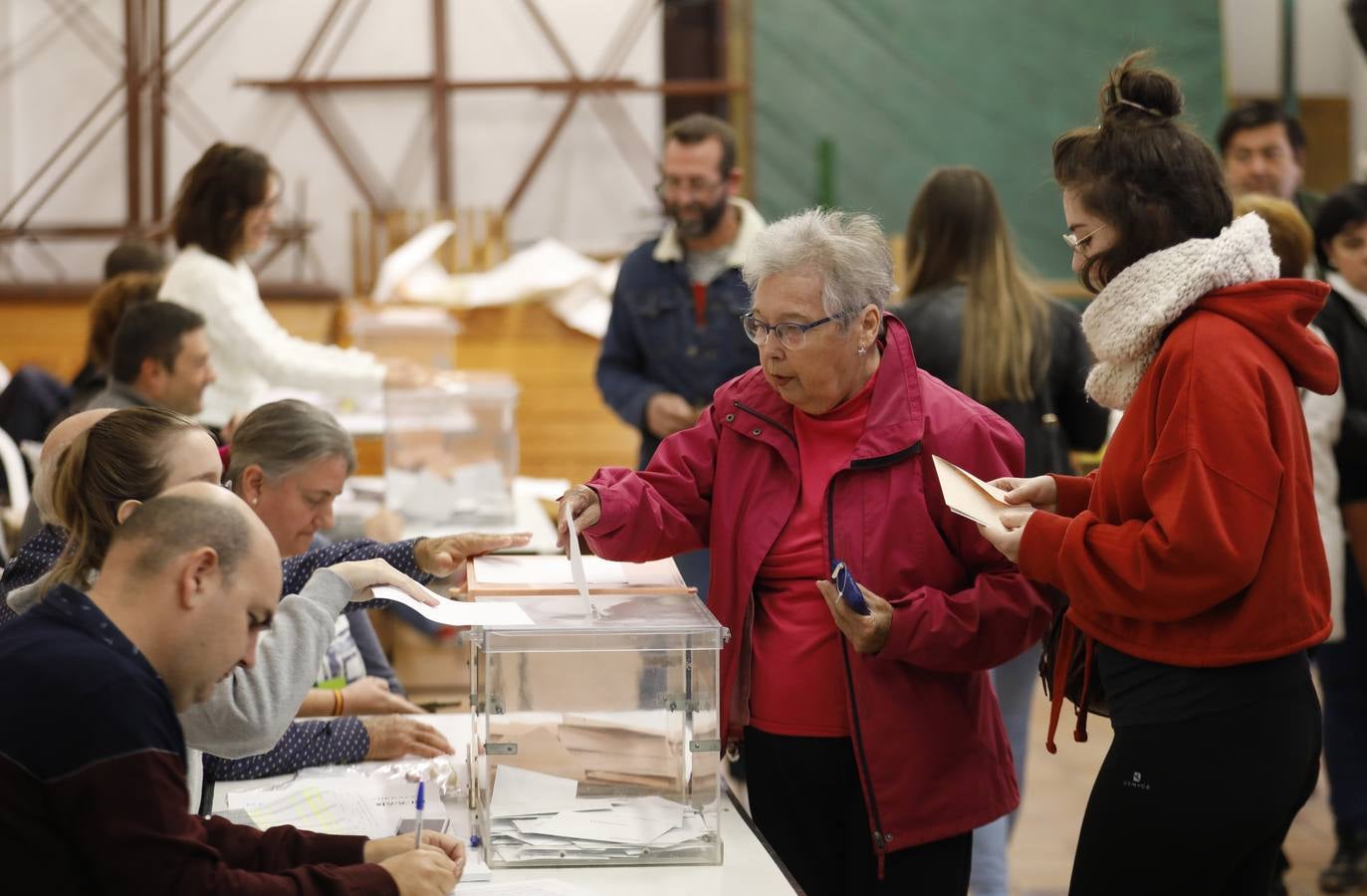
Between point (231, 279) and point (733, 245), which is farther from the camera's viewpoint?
point (231, 279)

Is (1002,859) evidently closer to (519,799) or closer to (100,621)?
(519,799)

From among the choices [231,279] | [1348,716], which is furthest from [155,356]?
[1348,716]

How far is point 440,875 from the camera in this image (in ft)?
5.91

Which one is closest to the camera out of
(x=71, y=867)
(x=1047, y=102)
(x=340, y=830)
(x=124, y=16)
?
(x=71, y=867)

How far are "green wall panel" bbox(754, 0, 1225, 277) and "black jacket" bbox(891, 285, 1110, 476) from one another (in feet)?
18.9

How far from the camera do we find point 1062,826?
433 cm

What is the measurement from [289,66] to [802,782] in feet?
28.1

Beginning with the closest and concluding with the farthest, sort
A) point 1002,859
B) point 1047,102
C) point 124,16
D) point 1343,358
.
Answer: point 1002,859 → point 1343,358 → point 1047,102 → point 124,16

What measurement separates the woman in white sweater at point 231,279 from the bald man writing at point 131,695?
9.04 ft

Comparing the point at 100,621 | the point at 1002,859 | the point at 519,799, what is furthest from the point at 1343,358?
the point at 100,621

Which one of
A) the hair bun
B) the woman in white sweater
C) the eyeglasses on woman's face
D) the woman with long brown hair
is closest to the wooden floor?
the woman with long brown hair

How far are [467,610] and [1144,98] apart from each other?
44.3 inches

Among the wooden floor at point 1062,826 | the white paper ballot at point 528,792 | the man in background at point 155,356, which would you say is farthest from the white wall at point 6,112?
the white paper ballot at point 528,792

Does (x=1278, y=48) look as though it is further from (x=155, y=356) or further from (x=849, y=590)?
(x=849, y=590)
